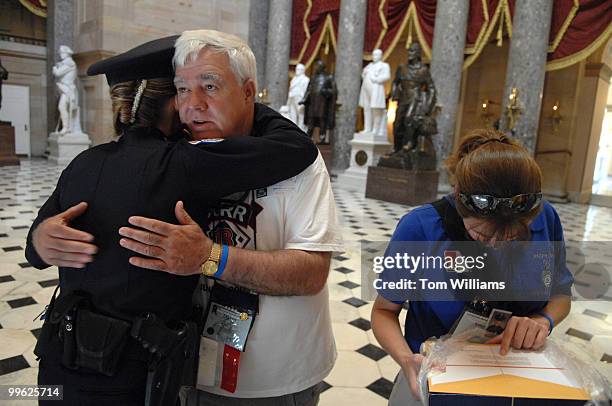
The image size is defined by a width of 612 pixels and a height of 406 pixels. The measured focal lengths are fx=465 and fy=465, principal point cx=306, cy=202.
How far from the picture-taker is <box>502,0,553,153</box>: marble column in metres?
10.8

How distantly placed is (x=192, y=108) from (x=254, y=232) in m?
0.34

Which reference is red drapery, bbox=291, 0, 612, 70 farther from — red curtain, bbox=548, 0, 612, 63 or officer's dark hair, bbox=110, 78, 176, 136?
officer's dark hair, bbox=110, 78, 176, 136

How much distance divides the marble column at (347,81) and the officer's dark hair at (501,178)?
12.6m

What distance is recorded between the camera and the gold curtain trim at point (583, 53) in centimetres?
1029

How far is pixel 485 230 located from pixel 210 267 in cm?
66

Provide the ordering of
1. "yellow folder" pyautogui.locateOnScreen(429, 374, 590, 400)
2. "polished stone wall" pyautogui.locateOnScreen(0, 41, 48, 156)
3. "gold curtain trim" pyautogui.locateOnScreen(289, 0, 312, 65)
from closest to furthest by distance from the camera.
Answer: "yellow folder" pyautogui.locateOnScreen(429, 374, 590, 400) < "polished stone wall" pyautogui.locateOnScreen(0, 41, 48, 156) < "gold curtain trim" pyautogui.locateOnScreen(289, 0, 312, 65)

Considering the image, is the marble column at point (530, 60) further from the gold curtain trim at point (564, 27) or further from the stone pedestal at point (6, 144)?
the stone pedestal at point (6, 144)

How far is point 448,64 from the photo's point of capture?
11578 millimetres

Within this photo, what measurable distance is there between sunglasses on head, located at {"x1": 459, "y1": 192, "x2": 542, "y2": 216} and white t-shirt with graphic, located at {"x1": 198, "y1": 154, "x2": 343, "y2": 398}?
35cm

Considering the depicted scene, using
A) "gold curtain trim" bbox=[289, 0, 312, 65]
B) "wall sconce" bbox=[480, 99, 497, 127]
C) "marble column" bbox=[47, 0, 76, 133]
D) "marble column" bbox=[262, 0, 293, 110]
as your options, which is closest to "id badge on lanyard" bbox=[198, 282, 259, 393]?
"marble column" bbox=[262, 0, 293, 110]

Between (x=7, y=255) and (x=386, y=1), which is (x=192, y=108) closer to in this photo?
(x=7, y=255)

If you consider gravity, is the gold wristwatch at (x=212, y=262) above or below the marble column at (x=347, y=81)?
below

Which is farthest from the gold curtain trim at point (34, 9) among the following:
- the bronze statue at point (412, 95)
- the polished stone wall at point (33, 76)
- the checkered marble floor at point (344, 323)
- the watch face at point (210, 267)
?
the watch face at point (210, 267)

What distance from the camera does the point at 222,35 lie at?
117 cm
